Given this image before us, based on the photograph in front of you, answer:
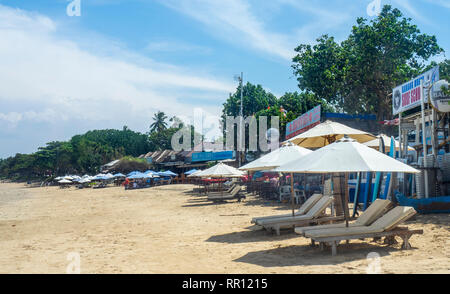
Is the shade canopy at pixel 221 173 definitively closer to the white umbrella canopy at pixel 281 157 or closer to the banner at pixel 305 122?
the banner at pixel 305 122

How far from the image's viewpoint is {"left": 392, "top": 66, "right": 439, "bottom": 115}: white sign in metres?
10.8

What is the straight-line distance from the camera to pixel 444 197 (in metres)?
9.66

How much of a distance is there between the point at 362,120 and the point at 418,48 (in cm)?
978

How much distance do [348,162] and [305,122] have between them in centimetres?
1734

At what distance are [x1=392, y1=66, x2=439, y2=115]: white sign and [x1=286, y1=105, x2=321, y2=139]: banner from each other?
8188 mm

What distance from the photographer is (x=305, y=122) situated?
23469 mm

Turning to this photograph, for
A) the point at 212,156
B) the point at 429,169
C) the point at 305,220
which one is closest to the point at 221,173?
the point at 429,169

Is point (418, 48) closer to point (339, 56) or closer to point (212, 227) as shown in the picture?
point (339, 56)

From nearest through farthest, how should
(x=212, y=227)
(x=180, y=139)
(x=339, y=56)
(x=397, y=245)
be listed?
1. (x=397, y=245)
2. (x=212, y=227)
3. (x=339, y=56)
4. (x=180, y=139)

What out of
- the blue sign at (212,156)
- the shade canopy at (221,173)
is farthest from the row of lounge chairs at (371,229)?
the blue sign at (212,156)

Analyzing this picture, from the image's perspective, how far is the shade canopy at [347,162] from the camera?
6.27m
